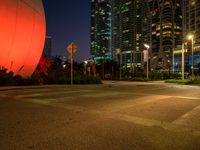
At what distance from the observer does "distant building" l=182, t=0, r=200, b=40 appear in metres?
149

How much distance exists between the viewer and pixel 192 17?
154625mm

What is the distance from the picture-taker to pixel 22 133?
18.9ft

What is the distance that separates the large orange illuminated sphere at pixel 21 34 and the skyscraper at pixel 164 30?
152082 millimetres

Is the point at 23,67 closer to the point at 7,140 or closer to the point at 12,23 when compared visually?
the point at 12,23

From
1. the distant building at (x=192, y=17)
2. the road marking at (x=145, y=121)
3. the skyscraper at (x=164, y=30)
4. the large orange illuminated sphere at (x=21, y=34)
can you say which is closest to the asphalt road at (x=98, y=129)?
the road marking at (x=145, y=121)

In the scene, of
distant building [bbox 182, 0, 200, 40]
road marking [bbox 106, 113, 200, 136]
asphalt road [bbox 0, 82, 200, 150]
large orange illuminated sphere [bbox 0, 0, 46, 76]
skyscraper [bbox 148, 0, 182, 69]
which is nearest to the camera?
asphalt road [bbox 0, 82, 200, 150]

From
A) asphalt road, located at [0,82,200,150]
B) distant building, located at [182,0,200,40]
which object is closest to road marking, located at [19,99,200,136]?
asphalt road, located at [0,82,200,150]

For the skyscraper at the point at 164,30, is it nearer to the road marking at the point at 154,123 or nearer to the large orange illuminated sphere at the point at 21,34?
the large orange illuminated sphere at the point at 21,34

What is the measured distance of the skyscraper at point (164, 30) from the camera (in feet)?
578

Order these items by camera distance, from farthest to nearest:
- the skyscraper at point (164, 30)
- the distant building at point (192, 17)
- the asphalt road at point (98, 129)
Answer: the skyscraper at point (164, 30) → the distant building at point (192, 17) → the asphalt road at point (98, 129)

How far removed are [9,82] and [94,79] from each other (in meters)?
10.8

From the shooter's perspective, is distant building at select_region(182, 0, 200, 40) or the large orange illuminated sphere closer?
the large orange illuminated sphere

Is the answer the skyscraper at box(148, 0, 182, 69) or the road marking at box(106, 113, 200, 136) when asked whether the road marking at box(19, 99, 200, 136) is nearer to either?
the road marking at box(106, 113, 200, 136)

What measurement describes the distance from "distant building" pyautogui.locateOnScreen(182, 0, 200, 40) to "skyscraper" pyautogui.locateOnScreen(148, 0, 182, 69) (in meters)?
→ 17.4
